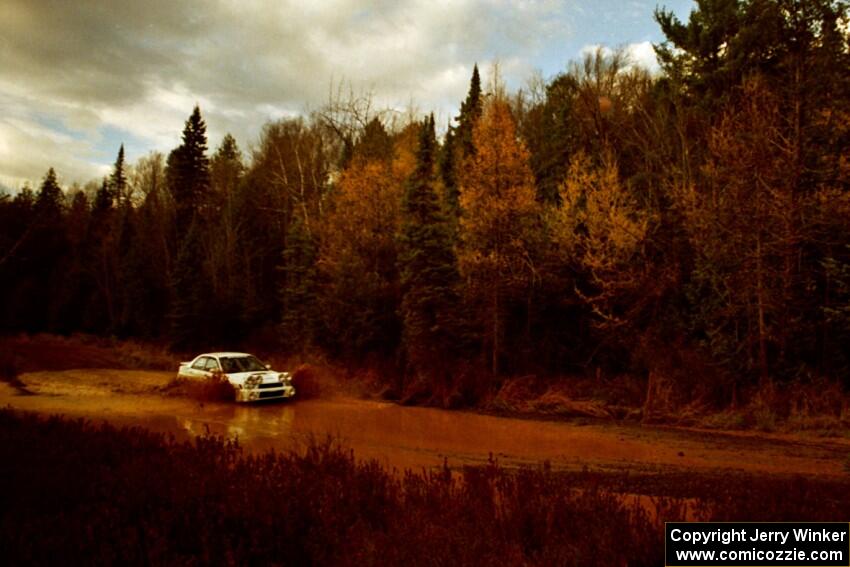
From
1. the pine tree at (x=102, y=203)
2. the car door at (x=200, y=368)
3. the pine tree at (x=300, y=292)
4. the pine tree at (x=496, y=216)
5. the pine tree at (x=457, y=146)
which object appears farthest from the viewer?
the pine tree at (x=102, y=203)

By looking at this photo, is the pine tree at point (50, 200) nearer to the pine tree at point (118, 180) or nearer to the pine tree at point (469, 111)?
the pine tree at point (118, 180)

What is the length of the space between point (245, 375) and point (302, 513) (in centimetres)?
1637

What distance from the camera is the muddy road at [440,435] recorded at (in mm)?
12992

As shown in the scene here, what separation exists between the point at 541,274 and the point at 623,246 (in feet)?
12.7

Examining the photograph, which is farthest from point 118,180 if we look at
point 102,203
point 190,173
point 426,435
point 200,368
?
point 426,435

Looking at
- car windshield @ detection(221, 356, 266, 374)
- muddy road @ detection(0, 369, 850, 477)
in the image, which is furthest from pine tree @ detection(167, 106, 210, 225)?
car windshield @ detection(221, 356, 266, 374)

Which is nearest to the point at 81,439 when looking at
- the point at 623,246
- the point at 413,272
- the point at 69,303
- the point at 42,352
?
the point at 413,272

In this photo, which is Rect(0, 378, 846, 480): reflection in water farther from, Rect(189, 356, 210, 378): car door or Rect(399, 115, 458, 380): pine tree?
Rect(399, 115, 458, 380): pine tree

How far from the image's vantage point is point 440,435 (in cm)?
1669

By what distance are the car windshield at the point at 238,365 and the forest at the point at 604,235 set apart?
6239 millimetres

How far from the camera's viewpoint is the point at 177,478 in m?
6.84

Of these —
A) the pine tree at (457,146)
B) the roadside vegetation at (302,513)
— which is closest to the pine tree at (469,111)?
the pine tree at (457,146)

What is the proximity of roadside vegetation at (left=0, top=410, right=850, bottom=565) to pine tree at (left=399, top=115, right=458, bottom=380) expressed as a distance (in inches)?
723

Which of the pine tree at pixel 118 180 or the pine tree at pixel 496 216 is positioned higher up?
the pine tree at pixel 118 180
